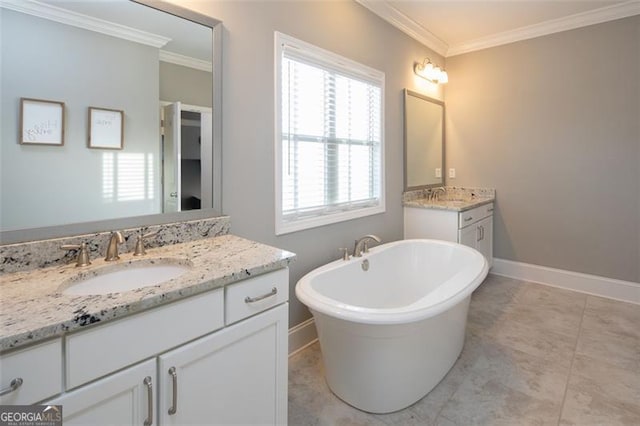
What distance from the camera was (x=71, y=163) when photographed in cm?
132

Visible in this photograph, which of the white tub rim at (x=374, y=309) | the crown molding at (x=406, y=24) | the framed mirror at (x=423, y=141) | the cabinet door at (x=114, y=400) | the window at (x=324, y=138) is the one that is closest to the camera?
the cabinet door at (x=114, y=400)

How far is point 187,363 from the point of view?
1.05 metres

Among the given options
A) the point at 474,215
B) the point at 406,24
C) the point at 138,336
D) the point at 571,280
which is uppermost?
the point at 406,24

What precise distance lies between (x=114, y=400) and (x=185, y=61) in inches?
58.1

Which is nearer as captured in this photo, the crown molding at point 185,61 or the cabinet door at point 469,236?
the crown molding at point 185,61

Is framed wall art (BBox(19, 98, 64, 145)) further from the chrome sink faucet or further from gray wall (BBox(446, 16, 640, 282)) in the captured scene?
gray wall (BBox(446, 16, 640, 282))

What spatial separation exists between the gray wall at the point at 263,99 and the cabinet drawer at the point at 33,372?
1.14 m

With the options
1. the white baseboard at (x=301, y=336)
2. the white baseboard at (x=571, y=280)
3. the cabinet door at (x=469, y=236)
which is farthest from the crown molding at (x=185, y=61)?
the white baseboard at (x=571, y=280)

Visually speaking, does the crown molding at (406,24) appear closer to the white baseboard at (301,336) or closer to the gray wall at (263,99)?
→ the gray wall at (263,99)

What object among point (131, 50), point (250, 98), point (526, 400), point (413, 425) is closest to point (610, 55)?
point (526, 400)

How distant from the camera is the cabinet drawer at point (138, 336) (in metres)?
0.84

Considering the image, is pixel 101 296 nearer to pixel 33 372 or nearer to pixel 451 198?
pixel 33 372

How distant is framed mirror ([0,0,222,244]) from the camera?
1.21m

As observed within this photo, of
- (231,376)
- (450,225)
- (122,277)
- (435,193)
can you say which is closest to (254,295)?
(231,376)
